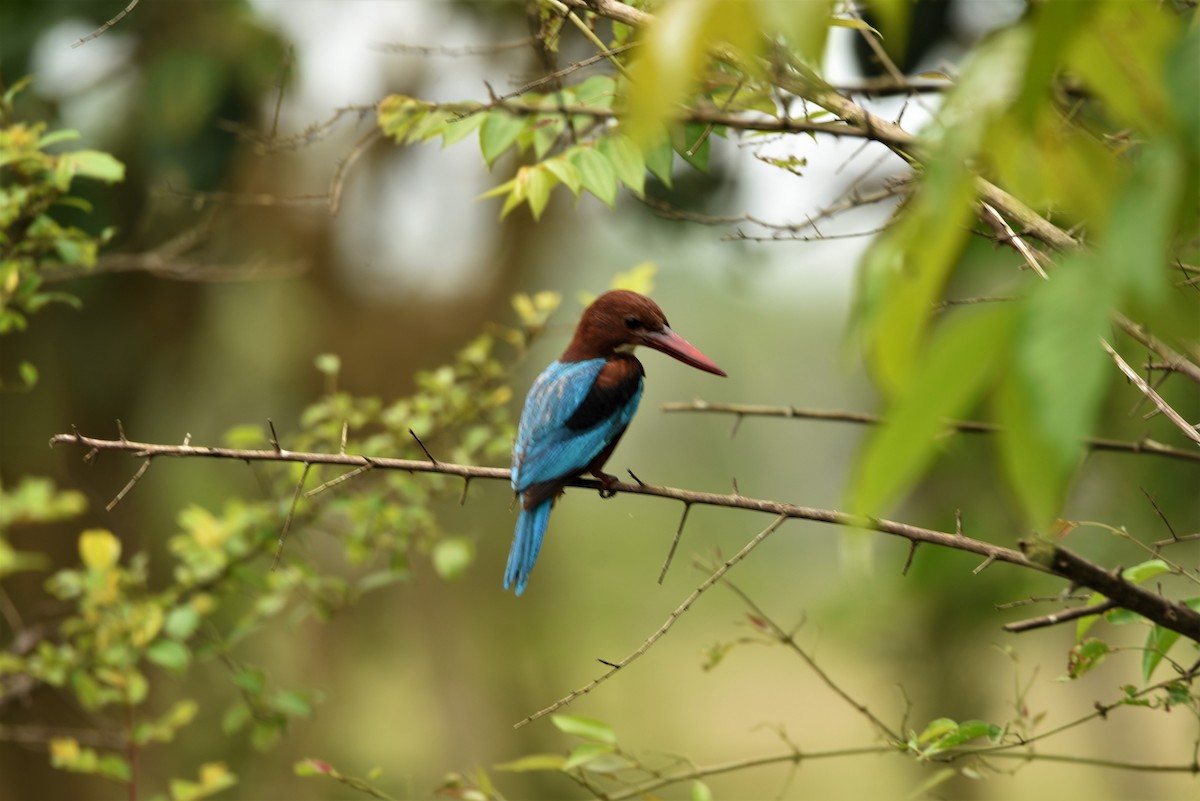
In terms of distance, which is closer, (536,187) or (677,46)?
(677,46)

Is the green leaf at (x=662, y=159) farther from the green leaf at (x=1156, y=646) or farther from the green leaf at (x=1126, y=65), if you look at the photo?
the green leaf at (x=1126, y=65)

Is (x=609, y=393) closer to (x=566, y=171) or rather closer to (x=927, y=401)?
(x=566, y=171)

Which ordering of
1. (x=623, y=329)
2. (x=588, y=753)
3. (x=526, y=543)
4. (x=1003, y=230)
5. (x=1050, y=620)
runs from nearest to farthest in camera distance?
(x=1050, y=620)
(x=1003, y=230)
(x=588, y=753)
(x=526, y=543)
(x=623, y=329)

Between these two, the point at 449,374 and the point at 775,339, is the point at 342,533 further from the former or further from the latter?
the point at 775,339

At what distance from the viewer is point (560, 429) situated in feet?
8.64

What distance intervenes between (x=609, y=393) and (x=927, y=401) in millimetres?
2206

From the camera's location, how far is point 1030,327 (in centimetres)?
59

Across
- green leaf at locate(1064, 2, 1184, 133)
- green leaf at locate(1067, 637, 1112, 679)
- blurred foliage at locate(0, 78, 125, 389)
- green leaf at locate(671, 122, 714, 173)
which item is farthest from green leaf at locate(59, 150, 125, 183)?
green leaf at locate(1064, 2, 1184, 133)

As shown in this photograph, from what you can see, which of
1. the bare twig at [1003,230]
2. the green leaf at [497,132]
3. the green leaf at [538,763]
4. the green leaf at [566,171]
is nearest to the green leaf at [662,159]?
the green leaf at [566,171]

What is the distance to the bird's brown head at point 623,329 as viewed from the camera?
2.80 meters

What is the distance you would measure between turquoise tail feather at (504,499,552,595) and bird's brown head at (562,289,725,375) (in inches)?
19.5

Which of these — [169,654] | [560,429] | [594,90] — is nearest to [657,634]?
[594,90]

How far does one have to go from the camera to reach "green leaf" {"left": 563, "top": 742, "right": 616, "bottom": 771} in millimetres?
1935

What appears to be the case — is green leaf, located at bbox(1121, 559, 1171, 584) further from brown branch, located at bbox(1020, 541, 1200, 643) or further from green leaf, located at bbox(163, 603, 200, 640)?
green leaf, located at bbox(163, 603, 200, 640)
